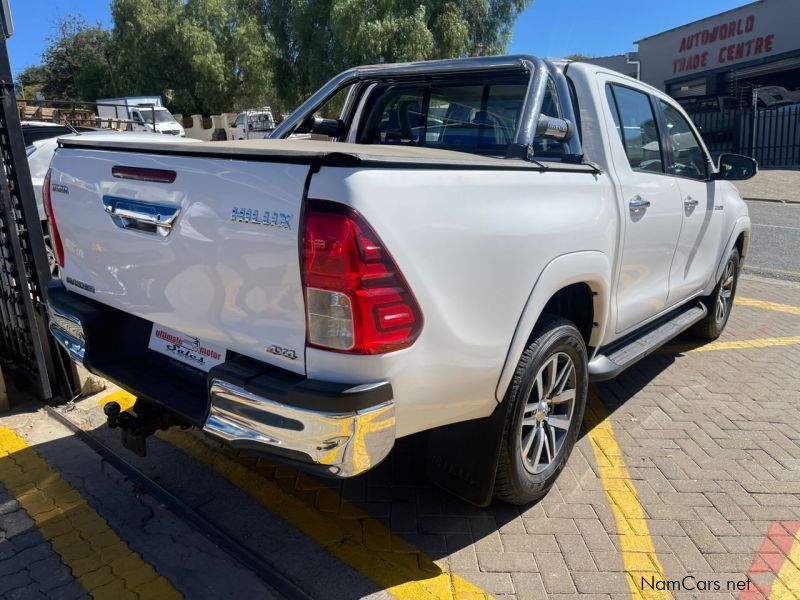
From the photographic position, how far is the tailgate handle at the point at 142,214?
2.42 metres

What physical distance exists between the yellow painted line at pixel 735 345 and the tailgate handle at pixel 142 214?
4192mm

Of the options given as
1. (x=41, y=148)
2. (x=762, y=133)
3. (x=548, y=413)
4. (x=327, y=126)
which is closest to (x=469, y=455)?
(x=548, y=413)

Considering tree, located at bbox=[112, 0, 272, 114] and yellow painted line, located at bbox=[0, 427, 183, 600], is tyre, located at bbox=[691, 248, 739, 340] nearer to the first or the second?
yellow painted line, located at bbox=[0, 427, 183, 600]

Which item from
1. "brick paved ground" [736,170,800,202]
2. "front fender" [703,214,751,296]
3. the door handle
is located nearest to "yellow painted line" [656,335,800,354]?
"front fender" [703,214,751,296]

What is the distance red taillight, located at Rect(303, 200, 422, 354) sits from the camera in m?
1.98

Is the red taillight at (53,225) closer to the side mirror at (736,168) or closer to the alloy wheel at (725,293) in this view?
the side mirror at (736,168)

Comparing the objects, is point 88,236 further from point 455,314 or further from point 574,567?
point 574,567

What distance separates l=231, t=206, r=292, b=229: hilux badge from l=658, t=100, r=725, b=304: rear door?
9.65ft

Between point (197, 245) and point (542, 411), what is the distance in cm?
167

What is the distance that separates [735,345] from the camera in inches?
215

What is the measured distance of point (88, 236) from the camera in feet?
9.34

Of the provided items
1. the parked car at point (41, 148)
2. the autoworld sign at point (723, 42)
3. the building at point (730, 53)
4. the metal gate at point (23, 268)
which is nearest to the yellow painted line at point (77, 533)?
the metal gate at point (23, 268)

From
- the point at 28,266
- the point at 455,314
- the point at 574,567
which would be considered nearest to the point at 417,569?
the point at 574,567

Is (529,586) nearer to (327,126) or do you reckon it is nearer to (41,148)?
(327,126)
